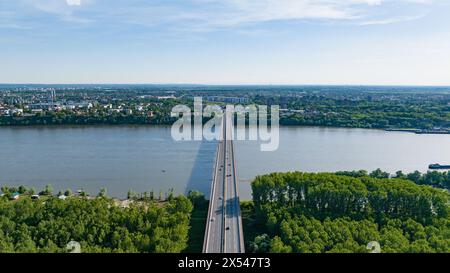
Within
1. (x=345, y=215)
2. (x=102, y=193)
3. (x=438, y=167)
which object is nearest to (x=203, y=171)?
(x=102, y=193)

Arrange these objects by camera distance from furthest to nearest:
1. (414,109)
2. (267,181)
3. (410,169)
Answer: (414,109)
(410,169)
(267,181)

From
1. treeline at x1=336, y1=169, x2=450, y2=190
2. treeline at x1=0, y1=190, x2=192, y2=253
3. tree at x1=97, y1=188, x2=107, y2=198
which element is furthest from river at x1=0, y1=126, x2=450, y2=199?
treeline at x1=0, y1=190, x2=192, y2=253

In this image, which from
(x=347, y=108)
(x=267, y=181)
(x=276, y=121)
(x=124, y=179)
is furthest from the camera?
(x=347, y=108)

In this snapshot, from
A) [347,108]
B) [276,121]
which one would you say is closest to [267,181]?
[276,121]

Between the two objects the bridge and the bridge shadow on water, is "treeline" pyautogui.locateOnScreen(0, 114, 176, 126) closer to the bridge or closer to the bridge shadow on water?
the bridge shadow on water

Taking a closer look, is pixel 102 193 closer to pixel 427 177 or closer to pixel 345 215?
pixel 345 215

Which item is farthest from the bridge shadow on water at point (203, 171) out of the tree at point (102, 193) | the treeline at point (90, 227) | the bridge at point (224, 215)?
the treeline at point (90, 227)
